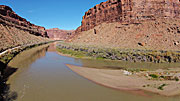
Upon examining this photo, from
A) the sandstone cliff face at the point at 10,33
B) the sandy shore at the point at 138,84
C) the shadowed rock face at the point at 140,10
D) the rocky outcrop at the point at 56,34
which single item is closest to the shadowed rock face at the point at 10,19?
the sandstone cliff face at the point at 10,33

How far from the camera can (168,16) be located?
28328 mm

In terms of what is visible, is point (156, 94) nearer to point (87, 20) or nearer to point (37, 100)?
point (37, 100)

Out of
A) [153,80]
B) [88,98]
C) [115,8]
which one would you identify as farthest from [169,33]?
[88,98]

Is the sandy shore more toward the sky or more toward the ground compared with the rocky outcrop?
more toward the ground

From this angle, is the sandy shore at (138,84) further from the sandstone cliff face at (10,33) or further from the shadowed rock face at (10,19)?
the shadowed rock face at (10,19)

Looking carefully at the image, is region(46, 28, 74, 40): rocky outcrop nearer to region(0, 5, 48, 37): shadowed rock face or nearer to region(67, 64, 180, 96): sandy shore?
region(0, 5, 48, 37): shadowed rock face

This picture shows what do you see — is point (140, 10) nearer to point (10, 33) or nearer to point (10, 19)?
point (10, 33)

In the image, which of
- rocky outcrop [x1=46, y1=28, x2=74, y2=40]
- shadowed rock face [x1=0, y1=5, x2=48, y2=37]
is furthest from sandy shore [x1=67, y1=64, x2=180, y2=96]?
rocky outcrop [x1=46, y1=28, x2=74, y2=40]

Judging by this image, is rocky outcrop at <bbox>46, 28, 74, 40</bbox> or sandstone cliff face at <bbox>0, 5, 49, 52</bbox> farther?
rocky outcrop at <bbox>46, 28, 74, 40</bbox>

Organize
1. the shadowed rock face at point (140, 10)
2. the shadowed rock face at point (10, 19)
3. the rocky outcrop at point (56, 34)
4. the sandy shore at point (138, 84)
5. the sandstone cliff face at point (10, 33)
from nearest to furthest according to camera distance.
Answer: the sandy shore at point (138, 84), the sandstone cliff face at point (10, 33), the shadowed rock face at point (140, 10), the shadowed rock face at point (10, 19), the rocky outcrop at point (56, 34)

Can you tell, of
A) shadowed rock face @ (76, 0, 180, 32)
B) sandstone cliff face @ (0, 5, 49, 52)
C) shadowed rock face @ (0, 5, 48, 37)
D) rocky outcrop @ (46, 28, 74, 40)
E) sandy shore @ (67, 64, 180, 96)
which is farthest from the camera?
rocky outcrop @ (46, 28, 74, 40)

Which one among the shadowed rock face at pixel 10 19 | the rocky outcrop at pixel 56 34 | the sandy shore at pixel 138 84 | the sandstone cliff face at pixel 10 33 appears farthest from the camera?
the rocky outcrop at pixel 56 34

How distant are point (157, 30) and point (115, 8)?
15743mm

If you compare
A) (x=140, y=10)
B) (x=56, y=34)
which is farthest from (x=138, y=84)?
(x=56, y=34)
